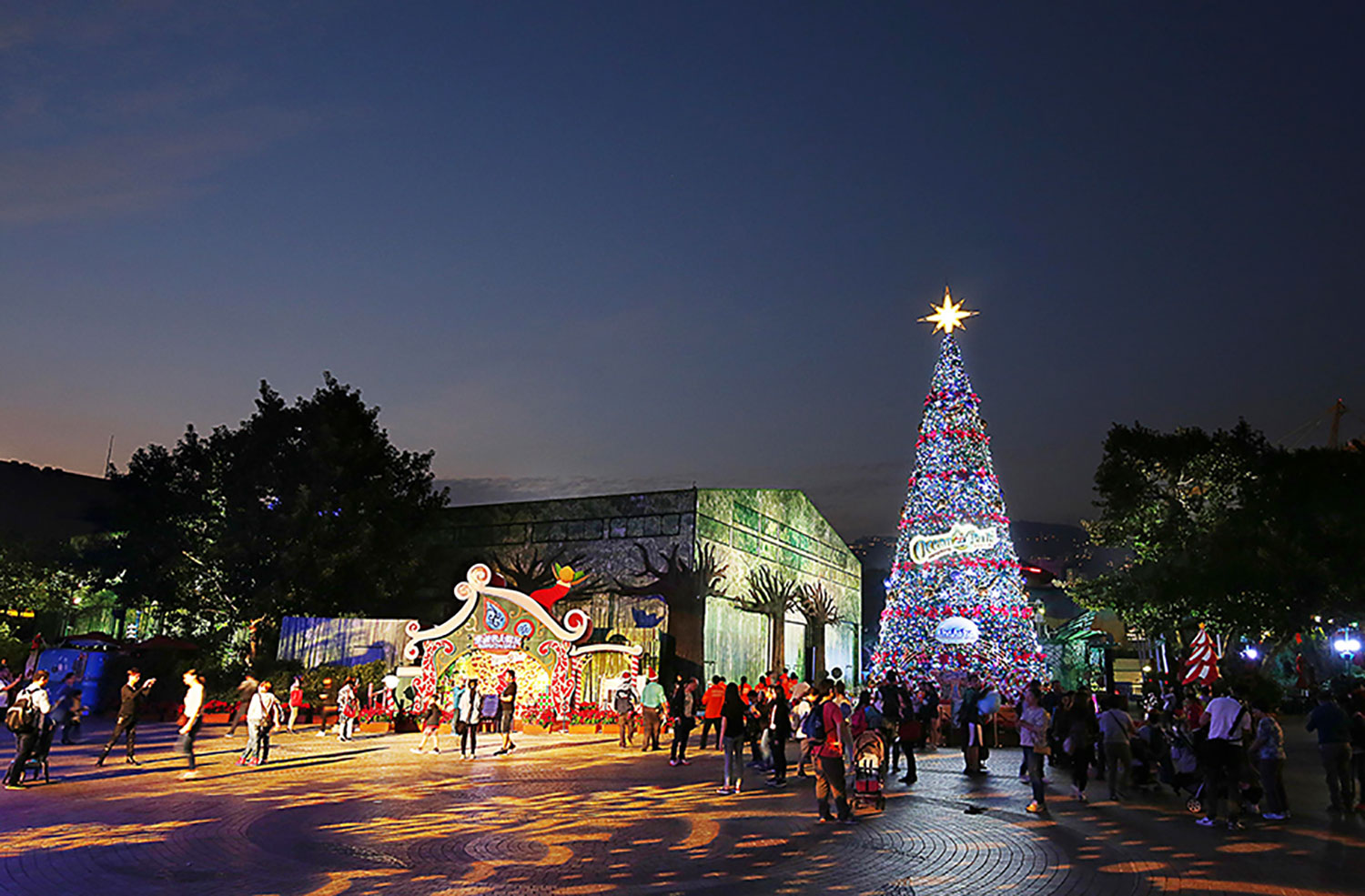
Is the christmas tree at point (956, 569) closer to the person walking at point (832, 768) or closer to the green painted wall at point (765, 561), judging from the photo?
the green painted wall at point (765, 561)

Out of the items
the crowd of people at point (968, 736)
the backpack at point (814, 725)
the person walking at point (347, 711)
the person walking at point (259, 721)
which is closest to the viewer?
the crowd of people at point (968, 736)

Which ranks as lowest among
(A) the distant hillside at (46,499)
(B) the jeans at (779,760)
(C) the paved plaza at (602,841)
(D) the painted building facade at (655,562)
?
(C) the paved plaza at (602,841)

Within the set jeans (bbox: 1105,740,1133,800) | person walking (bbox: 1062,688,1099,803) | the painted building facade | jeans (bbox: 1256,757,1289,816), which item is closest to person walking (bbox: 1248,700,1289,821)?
jeans (bbox: 1256,757,1289,816)

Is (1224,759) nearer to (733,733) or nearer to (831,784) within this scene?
(831,784)

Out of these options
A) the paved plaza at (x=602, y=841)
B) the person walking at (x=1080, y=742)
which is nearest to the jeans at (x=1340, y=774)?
the paved plaza at (x=602, y=841)

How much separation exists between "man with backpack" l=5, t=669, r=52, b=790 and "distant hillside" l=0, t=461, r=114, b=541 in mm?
47524

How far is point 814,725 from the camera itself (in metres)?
10.5

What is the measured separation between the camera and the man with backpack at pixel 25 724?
11.2 m

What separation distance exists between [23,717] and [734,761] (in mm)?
9246

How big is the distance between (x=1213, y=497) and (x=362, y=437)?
30.5 metres

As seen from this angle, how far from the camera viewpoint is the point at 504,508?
3142cm

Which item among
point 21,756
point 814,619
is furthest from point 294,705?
point 814,619

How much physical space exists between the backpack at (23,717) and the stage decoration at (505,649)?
12165 millimetres

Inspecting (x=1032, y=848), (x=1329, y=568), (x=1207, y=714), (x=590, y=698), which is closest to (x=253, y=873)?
(x=1032, y=848)
